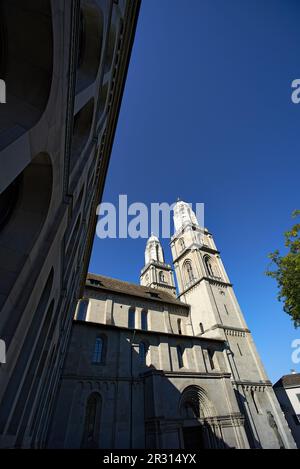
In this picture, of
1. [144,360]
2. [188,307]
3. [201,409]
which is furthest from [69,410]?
[188,307]

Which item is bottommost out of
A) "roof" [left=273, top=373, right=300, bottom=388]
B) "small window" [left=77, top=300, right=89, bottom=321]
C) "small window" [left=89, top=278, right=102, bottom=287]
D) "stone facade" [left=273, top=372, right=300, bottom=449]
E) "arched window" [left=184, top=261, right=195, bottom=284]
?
"stone facade" [left=273, top=372, right=300, bottom=449]

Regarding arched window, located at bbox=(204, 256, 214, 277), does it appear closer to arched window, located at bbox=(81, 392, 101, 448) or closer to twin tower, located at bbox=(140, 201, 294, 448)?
twin tower, located at bbox=(140, 201, 294, 448)

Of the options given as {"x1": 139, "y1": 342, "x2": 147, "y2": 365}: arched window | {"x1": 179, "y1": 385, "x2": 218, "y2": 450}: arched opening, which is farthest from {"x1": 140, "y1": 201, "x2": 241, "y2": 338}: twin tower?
{"x1": 139, "y1": 342, "x2": 147, "y2": 365}: arched window

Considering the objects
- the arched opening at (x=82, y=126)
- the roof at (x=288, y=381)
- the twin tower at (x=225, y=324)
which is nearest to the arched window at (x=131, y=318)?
the twin tower at (x=225, y=324)

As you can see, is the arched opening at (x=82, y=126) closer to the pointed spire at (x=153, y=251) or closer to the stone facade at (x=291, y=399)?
the stone facade at (x=291, y=399)

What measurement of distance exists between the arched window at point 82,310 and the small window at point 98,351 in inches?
154

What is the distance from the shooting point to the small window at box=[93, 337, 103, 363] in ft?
51.0

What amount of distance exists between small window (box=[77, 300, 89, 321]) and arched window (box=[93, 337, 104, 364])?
12.8 feet

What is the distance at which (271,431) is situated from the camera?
17.9 metres

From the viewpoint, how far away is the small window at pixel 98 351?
15552 mm

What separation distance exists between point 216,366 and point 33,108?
23.6 meters

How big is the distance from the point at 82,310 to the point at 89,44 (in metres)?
19.9

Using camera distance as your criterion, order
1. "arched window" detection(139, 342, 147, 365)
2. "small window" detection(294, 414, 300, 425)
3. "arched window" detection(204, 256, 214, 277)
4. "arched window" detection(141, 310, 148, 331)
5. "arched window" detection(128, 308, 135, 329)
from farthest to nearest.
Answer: "arched window" detection(204, 256, 214, 277) → "small window" detection(294, 414, 300, 425) → "arched window" detection(141, 310, 148, 331) → "arched window" detection(128, 308, 135, 329) → "arched window" detection(139, 342, 147, 365)

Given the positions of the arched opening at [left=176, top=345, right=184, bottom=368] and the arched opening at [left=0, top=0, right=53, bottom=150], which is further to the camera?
the arched opening at [left=176, top=345, right=184, bottom=368]
